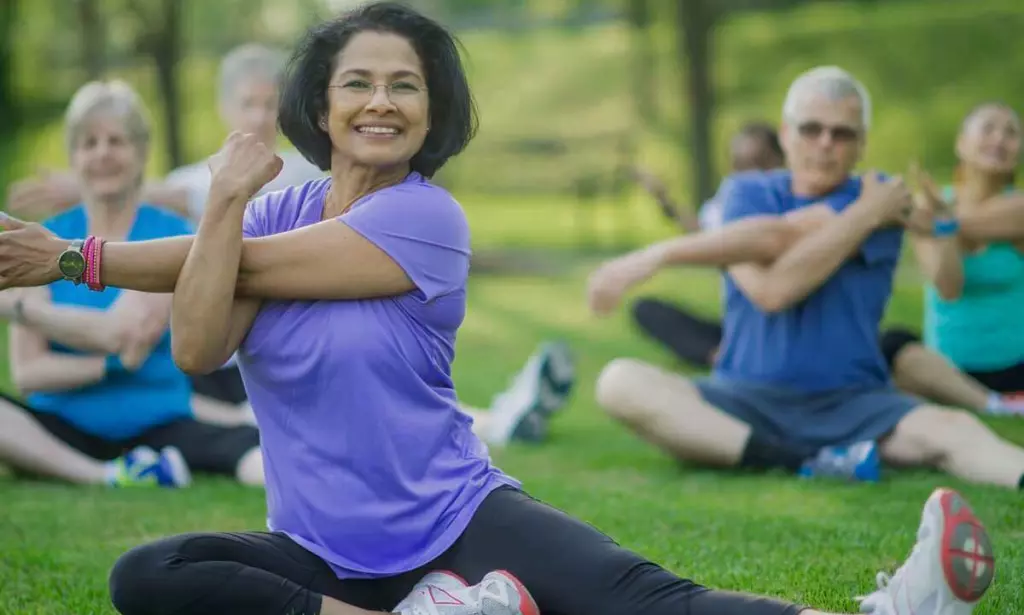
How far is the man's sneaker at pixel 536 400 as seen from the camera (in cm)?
696

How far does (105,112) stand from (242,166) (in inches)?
115

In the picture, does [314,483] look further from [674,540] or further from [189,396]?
[189,396]

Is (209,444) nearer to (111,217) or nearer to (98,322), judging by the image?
(98,322)

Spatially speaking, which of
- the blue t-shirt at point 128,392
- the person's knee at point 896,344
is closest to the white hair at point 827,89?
the person's knee at point 896,344

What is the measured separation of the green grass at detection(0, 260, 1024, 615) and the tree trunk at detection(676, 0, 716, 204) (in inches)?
376

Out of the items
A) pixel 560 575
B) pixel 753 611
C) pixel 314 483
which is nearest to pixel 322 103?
pixel 314 483

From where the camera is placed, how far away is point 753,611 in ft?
9.99

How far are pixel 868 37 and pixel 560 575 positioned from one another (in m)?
25.3

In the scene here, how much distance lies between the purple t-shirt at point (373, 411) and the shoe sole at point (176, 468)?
2.52 meters

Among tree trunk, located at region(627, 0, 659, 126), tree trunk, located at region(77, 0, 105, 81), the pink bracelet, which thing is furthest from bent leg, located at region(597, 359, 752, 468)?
tree trunk, located at region(627, 0, 659, 126)

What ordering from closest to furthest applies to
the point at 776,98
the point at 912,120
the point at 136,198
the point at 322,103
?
the point at 322,103
the point at 136,198
the point at 912,120
the point at 776,98

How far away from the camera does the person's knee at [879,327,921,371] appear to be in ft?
23.4

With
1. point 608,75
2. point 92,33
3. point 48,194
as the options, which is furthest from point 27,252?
point 608,75

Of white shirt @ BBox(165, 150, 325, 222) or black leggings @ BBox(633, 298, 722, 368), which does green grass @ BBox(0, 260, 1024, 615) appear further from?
black leggings @ BBox(633, 298, 722, 368)
